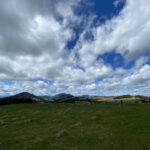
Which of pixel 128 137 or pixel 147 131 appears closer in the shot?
pixel 128 137

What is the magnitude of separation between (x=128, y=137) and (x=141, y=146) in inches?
93.2

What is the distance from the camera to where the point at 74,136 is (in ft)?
51.0

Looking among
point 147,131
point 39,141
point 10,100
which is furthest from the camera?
point 10,100

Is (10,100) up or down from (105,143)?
up

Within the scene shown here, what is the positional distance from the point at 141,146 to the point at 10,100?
112m

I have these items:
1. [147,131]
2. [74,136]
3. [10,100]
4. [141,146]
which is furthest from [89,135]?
[10,100]

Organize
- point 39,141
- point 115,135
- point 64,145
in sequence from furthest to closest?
point 115,135
point 39,141
point 64,145

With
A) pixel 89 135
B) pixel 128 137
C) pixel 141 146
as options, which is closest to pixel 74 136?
pixel 89 135

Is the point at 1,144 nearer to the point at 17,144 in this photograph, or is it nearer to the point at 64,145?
the point at 17,144

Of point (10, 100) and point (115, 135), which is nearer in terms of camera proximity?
point (115, 135)

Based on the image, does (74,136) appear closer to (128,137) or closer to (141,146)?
(128,137)

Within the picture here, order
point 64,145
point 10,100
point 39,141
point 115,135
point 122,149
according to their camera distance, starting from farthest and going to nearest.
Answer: point 10,100 < point 115,135 < point 39,141 < point 64,145 < point 122,149

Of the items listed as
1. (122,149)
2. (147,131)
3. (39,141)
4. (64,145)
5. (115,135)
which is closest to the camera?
(122,149)

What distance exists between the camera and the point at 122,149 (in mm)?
11773
